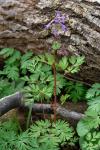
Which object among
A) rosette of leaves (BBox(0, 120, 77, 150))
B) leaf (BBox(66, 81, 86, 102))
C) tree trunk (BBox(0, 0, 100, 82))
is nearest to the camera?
rosette of leaves (BBox(0, 120, 77, 150))

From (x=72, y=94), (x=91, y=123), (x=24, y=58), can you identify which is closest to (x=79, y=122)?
(x=91, y=123)

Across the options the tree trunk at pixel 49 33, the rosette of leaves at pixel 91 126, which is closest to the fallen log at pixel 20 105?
the rosette of leaves at pixel 91 126

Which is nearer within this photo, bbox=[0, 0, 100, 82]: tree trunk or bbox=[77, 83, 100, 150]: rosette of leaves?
bbox=[77, 83, 100, 150]: rosette of leaves

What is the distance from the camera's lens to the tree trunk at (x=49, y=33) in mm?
3771

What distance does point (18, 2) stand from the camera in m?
4.11

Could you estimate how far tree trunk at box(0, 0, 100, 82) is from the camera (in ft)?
12.4

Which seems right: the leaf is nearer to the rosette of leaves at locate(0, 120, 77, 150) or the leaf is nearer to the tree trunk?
the tree trunk

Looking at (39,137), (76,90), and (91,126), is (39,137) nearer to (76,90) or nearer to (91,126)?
(91,126)

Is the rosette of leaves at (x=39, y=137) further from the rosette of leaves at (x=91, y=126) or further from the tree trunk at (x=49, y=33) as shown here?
the tree trunk at (x=49, y=33)

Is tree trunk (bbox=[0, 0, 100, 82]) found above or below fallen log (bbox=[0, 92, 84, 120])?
above

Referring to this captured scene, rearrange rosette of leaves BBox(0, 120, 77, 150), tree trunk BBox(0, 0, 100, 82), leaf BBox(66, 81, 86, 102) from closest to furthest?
rosette of leaves BBox(0, 120, 77, 150) → tree trunk BBox(0, 0, 100, 82) → leaf BBox(66, 81, 86, 102)

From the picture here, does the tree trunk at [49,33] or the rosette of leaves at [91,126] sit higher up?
the tree trunk at [49,33]

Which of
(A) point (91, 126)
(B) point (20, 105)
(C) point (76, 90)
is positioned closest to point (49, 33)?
(C) point (76, 90)

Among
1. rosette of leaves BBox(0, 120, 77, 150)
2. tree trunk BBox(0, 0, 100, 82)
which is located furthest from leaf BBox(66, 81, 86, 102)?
rosette of leaves BBox(0, 120, 77, 150)
